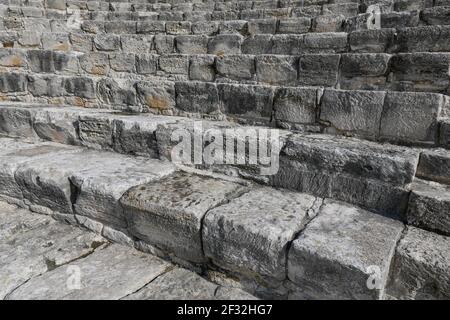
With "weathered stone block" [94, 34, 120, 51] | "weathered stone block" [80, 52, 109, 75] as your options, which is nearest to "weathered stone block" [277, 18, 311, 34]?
"weathered stone block" [94, 34, 120, 51]

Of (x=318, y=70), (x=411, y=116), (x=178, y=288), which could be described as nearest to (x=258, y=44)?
(x=318, y=70)

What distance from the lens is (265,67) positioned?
134 inches

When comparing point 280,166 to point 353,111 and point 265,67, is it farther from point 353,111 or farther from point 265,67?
point 265,67

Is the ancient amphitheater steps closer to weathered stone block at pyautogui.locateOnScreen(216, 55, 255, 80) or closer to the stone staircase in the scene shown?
the stone staircase

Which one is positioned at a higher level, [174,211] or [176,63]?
[176,63]

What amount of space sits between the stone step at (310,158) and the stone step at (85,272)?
87cm

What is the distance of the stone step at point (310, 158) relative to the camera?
1927mm

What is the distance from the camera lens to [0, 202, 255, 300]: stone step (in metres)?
1.80

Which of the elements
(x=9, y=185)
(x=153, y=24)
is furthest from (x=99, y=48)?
(x=9, y=185)

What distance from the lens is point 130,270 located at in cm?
199

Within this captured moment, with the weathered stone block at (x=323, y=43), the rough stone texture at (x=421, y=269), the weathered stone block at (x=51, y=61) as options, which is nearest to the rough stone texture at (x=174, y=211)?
the rough stone texture at (x=421, y=269)

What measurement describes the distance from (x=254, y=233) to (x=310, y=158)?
0.76 metres

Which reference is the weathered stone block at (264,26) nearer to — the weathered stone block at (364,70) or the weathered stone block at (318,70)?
the weathered stone block at (318,70)
